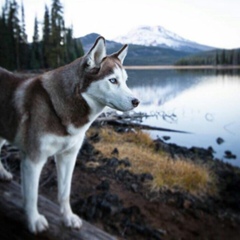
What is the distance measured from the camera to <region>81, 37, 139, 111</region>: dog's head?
2842mm

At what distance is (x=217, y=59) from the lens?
99.4 metres

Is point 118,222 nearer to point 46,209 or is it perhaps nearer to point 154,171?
point 46,209

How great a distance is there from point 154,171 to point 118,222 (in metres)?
2.79

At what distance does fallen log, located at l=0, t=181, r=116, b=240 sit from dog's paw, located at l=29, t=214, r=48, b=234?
39 mm

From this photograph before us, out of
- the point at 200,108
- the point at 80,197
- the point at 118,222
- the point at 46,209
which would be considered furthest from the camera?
the point at 200,108

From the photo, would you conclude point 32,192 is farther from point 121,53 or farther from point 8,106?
point 121,53

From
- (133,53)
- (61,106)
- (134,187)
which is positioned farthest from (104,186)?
(133,53)

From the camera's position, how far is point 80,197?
18.3 feet

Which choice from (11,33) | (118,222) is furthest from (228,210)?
(11,33)

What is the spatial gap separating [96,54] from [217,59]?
336 ft

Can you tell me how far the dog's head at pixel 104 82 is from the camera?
2842 mm

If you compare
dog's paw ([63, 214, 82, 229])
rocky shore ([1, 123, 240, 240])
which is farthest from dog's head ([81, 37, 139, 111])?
rocky shore ([1, 123, 240, 240])

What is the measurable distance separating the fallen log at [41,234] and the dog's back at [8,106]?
689 mm

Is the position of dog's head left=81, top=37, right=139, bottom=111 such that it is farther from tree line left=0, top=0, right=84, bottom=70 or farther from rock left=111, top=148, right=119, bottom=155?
tree line left=0, top=0, right=84, bottom=70
